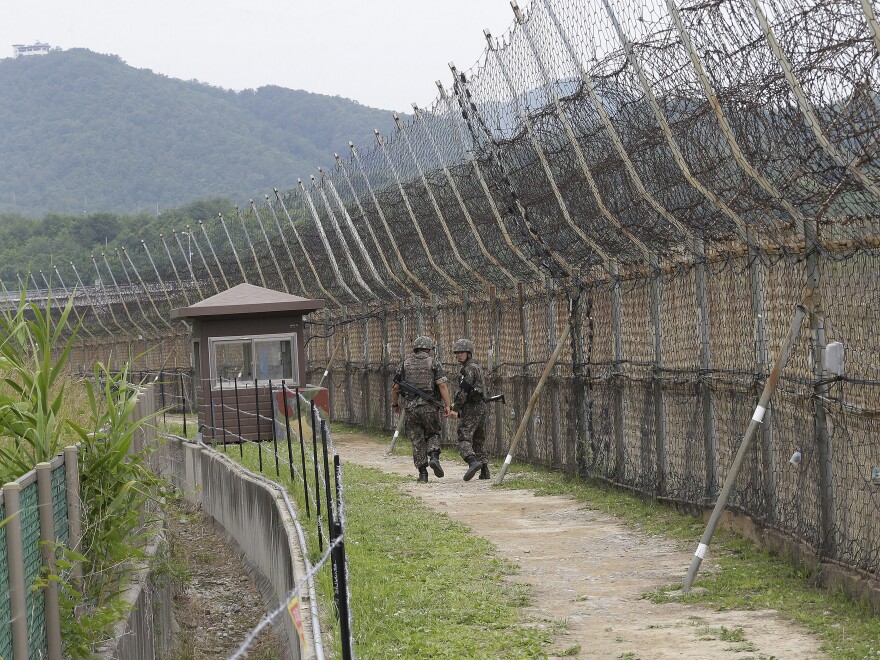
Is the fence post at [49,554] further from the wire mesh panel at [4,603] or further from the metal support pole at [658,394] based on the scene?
the metal support pole at [658,394]

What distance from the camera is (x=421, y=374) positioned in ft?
50.7

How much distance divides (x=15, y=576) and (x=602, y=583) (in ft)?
13.6

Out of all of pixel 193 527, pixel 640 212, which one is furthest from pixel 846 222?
pixel 193 527

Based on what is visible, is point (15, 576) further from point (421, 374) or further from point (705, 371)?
point (421, 374)

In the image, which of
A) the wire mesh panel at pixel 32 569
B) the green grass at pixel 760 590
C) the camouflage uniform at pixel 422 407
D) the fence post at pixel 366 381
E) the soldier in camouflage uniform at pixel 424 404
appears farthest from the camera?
the fence post at pixel 366 381

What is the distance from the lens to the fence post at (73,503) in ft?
23.7

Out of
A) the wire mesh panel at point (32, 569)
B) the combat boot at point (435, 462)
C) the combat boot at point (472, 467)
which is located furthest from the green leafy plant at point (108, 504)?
the combat boot at point (435, 462)

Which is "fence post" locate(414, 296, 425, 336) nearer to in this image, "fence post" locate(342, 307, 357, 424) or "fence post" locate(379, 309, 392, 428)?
"fence post" locate(379, 309, 392, 428)

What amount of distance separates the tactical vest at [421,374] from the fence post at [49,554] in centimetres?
903

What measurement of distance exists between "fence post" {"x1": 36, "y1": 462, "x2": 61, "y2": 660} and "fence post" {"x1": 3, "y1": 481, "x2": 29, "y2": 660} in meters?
0.60

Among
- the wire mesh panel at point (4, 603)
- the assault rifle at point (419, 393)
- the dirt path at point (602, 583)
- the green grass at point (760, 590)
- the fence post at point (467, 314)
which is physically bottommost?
the dirt path at point (602, 583)

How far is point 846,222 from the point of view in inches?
301

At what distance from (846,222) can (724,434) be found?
2.79 m

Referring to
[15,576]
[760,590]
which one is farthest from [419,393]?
[15,576]
